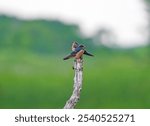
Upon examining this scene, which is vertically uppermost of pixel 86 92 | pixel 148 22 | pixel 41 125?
pixel 148 22

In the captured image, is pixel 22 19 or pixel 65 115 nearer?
pixel 65 115

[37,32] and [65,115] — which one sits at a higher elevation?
Result: [37,32]

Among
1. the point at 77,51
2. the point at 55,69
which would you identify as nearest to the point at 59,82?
the point at 55,69

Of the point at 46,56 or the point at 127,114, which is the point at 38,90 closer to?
the point at 46,56

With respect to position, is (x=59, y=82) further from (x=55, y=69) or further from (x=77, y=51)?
(x=77, y=51)

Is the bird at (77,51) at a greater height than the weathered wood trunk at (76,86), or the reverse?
the bird at (77,51)

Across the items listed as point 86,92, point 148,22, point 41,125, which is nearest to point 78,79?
point 86,92
